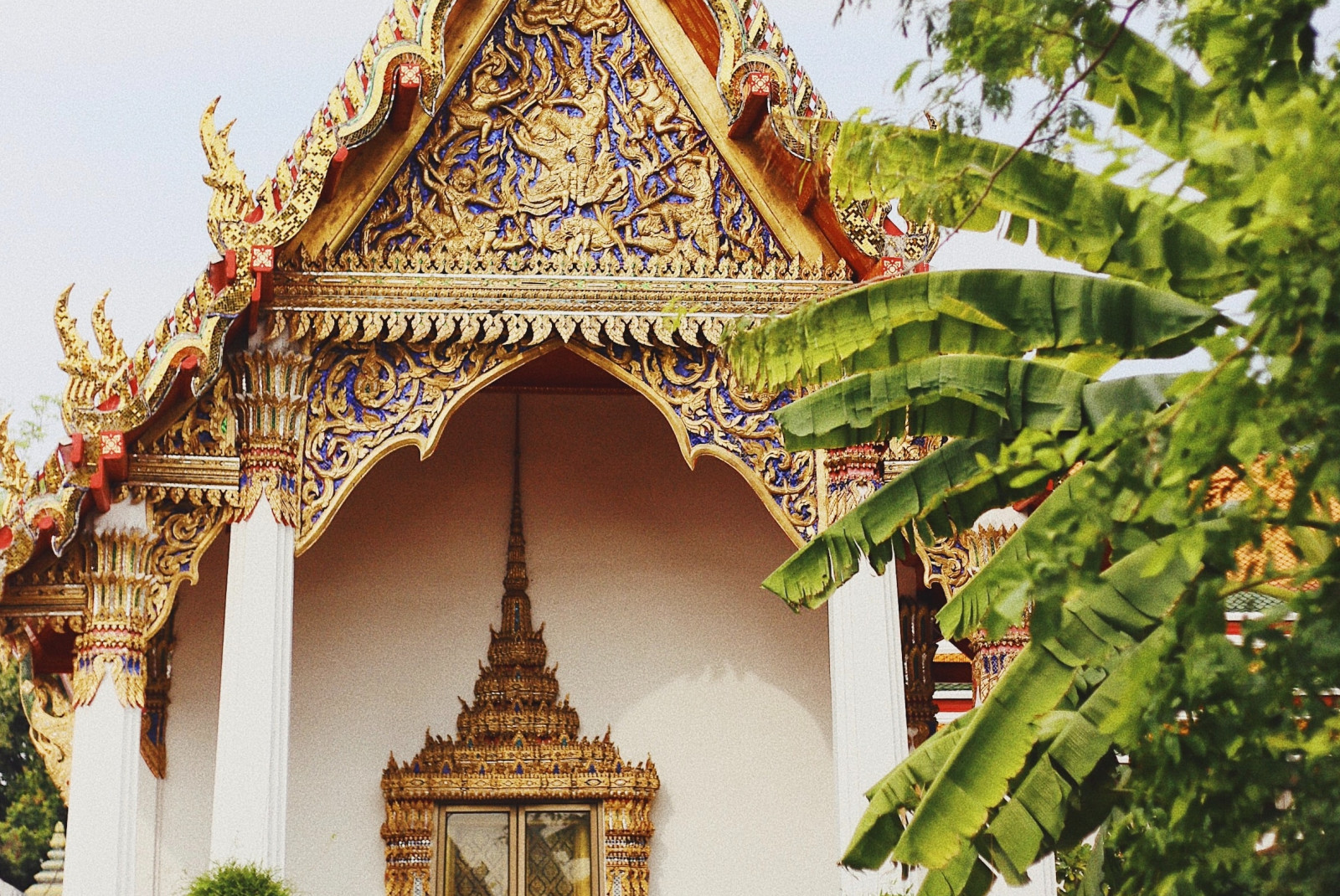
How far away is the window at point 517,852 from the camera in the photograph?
31.0ft

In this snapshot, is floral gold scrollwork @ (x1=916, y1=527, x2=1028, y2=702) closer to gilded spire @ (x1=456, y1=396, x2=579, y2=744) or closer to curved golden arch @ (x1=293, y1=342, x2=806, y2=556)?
curved golden arch @ (x1=293, y1=342, x2=806, y2=556)

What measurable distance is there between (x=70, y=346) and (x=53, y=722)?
266cm

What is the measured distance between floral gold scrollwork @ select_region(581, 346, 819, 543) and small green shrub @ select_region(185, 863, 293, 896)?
2.74 metres

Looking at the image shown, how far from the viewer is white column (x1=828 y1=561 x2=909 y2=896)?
8.11 m

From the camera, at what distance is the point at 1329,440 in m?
3.85

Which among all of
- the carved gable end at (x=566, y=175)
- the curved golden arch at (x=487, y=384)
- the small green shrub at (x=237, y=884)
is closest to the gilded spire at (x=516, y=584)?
the curved golden arch at (x=487, y=384)

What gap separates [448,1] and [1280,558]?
7.37 meters

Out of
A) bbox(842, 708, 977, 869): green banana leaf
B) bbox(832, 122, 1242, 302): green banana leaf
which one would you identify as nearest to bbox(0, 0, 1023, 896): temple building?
bbox(832, 122, 1242, 302): green banana leaf

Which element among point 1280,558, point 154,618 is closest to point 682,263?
point 154,618

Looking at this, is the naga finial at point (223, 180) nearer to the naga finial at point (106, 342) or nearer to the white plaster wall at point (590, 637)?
the naga finial at point (106, 342)

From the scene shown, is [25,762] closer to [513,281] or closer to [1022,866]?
[513,281]

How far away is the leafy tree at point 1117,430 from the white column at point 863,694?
61.0 inches

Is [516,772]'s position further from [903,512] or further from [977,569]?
[903,512]

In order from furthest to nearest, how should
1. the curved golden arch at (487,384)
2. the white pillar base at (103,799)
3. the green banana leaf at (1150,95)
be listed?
the curved golden arch at (487,384)
the white pillar base at (103,799)
the green banana leaf at (1150,95)
